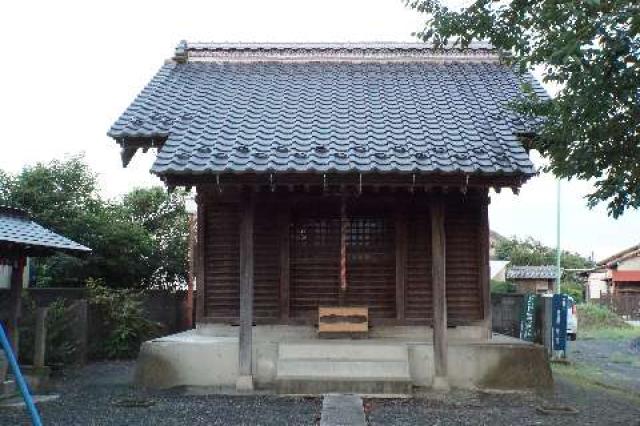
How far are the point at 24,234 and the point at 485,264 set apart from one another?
7.21 meters

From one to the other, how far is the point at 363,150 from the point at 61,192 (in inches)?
471

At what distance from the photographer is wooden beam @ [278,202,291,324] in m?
11.0

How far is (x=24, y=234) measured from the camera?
967cm

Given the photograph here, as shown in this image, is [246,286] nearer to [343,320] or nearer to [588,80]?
[343,320]

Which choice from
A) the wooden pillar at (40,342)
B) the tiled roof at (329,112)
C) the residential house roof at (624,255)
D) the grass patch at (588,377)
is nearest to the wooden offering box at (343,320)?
the tiled roof at (329,112)

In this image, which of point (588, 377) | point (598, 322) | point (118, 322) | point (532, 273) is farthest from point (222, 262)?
point (532, 273)

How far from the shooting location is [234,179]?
29.8 feet

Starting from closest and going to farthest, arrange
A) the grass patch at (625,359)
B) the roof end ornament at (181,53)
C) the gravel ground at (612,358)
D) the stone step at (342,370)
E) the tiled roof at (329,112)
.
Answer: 1. the tiled roof at (329,112)
2. the stone step at (342,370)
3. the roof end ornament at (181,53)
4. the gravel ground at (612,358)
5. the grass patch at (625,359)

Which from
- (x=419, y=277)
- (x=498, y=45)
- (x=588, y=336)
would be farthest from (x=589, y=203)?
(x=588, y=336)

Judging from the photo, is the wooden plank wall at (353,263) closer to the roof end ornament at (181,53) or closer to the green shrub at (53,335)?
the green shrub at (53,335)

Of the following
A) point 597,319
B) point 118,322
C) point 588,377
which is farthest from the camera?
point 597,319

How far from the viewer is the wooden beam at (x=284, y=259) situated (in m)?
11.0

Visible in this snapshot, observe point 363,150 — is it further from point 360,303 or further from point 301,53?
point 301,53

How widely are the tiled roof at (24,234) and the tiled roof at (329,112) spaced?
72.3 inches
